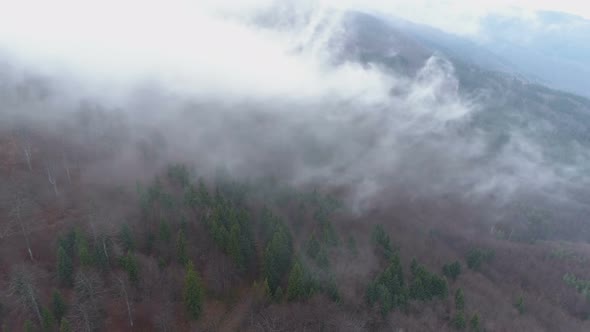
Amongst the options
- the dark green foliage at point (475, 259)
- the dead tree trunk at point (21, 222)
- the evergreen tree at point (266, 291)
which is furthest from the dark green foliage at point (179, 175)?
the dark green foliage at point (475, 259)

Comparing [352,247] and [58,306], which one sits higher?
[352,247]

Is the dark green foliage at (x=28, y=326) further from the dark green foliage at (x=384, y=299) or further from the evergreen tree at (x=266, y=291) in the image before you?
the dark green foliage at (x=384, y=299)

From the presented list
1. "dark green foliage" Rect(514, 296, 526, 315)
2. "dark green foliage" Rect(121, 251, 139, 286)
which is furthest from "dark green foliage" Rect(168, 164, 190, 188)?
"dark green foliage" Rect(514, 296, 526, 315)

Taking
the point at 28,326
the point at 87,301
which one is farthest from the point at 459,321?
the point at 28,326

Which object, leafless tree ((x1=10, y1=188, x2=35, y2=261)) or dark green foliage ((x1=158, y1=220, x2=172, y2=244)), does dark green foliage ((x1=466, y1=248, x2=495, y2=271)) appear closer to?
dark green foliage ((x1=158, y1=220, x2=172, y2=244))

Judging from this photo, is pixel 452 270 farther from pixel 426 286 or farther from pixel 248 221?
pixel 248 221

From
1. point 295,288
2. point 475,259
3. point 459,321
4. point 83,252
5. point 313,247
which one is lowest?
point 475,259

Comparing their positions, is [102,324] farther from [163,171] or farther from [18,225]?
[163,171]

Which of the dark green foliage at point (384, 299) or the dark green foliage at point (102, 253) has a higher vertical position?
the dark green foliage at point (102, 253)
